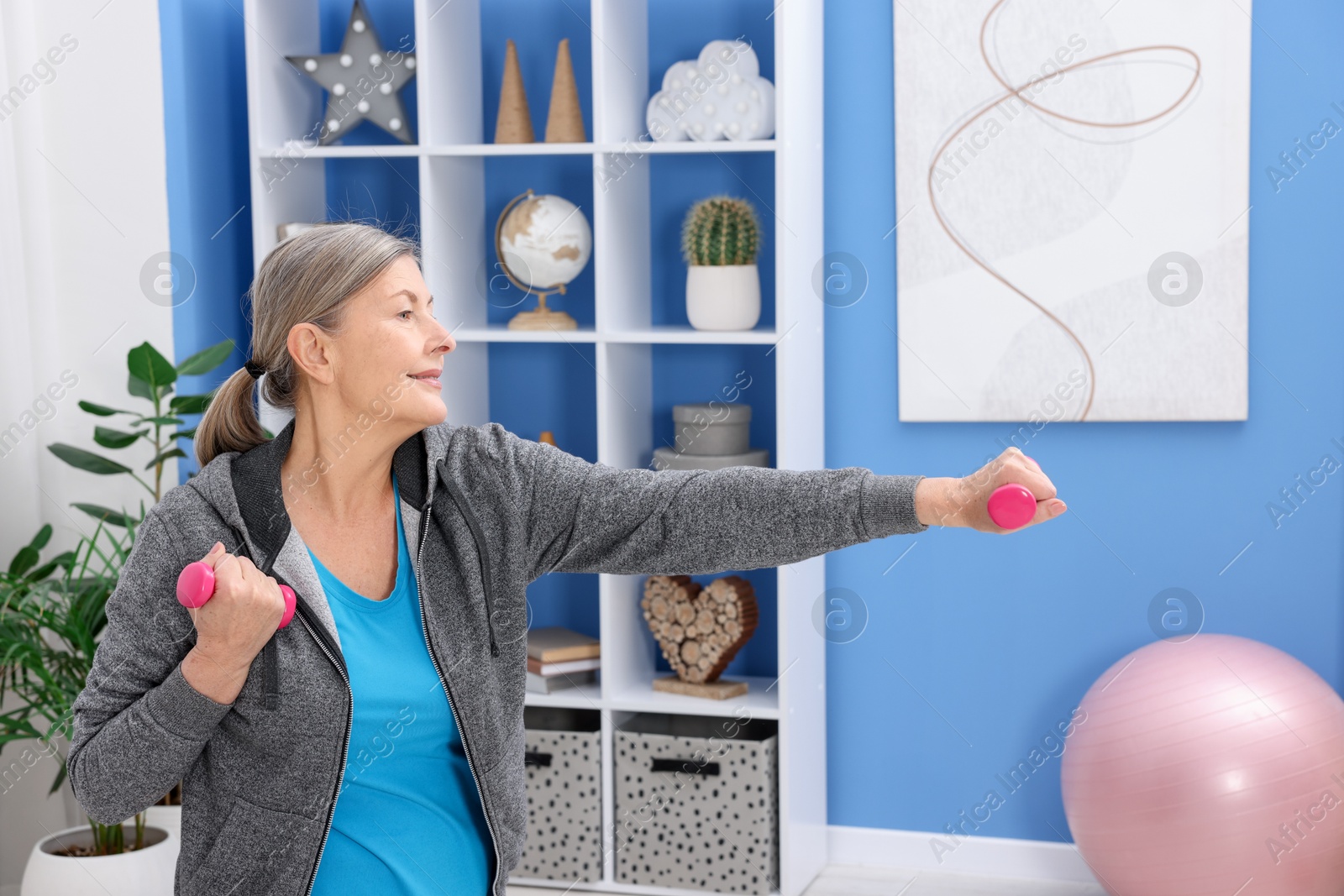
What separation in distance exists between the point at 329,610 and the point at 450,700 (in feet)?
0.54

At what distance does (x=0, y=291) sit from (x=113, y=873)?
120 cm

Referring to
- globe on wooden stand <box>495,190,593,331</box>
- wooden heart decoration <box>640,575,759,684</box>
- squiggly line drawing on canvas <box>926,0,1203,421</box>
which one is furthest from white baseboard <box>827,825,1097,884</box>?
globe on wooden stand <box>495,190,593,331</box>

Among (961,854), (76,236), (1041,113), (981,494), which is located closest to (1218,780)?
(961,854)

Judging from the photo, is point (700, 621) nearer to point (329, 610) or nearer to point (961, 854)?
point (961, 854)

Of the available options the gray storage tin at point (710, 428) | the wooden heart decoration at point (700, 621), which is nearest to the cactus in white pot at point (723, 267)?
the gray storage tin at point (710, 428)

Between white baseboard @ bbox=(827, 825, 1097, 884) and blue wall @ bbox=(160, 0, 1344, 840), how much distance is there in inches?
1.3

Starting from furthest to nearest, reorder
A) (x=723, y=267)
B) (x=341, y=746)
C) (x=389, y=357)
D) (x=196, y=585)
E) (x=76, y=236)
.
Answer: (x=76, y=236), (x=723, y=267), (x=389, y=357), (x=341, y=746), (x=196, y=585)

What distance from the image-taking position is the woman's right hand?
44.9 inches

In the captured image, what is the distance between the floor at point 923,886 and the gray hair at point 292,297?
1639mm

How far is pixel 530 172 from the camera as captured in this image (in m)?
2.96

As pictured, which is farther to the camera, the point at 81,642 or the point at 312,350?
the point at 81,642

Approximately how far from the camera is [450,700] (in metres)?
1.35

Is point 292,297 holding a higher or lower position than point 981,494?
higher

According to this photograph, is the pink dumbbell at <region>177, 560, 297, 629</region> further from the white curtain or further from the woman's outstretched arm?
the white curtain
